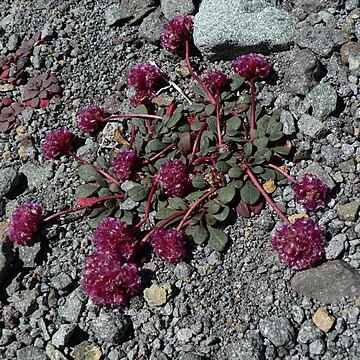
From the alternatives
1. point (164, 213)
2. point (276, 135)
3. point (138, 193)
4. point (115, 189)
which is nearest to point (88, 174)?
point (115, 189)

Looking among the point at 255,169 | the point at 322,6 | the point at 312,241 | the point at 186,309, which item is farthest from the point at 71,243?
the point at 322,6

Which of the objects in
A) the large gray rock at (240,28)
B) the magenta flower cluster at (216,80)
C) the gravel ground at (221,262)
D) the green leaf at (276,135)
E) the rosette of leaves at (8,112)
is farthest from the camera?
the rosette of leaves at (8,112)

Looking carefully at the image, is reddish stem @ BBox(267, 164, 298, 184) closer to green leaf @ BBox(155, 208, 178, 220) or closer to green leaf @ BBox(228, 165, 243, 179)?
green leaf @ BBox(228, 165, 243, 179)

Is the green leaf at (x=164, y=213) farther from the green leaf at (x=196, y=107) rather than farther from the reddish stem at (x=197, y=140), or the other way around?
the green leaf at (x=196, y=107)

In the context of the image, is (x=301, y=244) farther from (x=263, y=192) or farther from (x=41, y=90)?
(x=41, y=90)

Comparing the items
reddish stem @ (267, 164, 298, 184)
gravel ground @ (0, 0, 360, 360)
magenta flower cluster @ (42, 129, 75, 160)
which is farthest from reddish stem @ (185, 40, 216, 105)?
magenta flower cluster @ (42, 129, 75, 160)

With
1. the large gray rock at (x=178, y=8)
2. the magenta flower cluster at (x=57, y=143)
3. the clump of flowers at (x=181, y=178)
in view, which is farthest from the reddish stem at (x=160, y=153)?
the large gray rock at (x=178, y=8)
